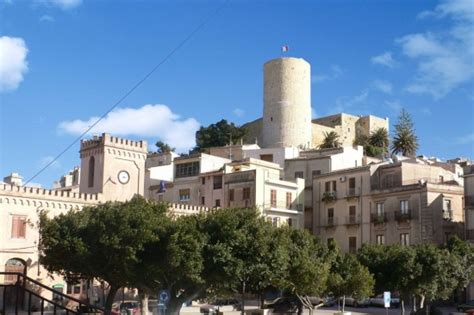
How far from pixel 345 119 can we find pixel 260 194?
149 ft

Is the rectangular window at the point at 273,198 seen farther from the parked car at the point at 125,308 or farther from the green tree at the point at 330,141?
the green tree at the point at 330,141

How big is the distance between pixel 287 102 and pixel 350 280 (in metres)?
50.7

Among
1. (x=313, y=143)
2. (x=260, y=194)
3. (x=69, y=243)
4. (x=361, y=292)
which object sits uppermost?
(x=313, y=143)

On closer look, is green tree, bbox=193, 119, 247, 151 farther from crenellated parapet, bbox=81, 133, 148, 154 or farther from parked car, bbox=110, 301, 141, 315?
parked car, bbox=110, 301, 141, 315

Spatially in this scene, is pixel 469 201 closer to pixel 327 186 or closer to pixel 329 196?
pixel 329 196

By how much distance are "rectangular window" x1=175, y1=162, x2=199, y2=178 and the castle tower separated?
8.92 m

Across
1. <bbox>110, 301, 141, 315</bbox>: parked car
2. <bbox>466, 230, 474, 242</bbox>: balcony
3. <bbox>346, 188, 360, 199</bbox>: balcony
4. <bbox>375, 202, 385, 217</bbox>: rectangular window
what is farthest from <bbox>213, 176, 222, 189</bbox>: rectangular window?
<bbox>466, 230, 474, 242</bbox>: balcony

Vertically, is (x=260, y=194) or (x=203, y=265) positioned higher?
(x=260, y=194)

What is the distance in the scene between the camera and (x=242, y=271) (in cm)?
2816

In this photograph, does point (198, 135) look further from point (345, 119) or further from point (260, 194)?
point (260, 194)

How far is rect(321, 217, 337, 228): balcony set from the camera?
58.7 m

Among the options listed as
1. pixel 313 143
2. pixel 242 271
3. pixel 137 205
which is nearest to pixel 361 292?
pixel 242 271

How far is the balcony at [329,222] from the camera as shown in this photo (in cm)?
5872

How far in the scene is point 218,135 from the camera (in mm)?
90938
